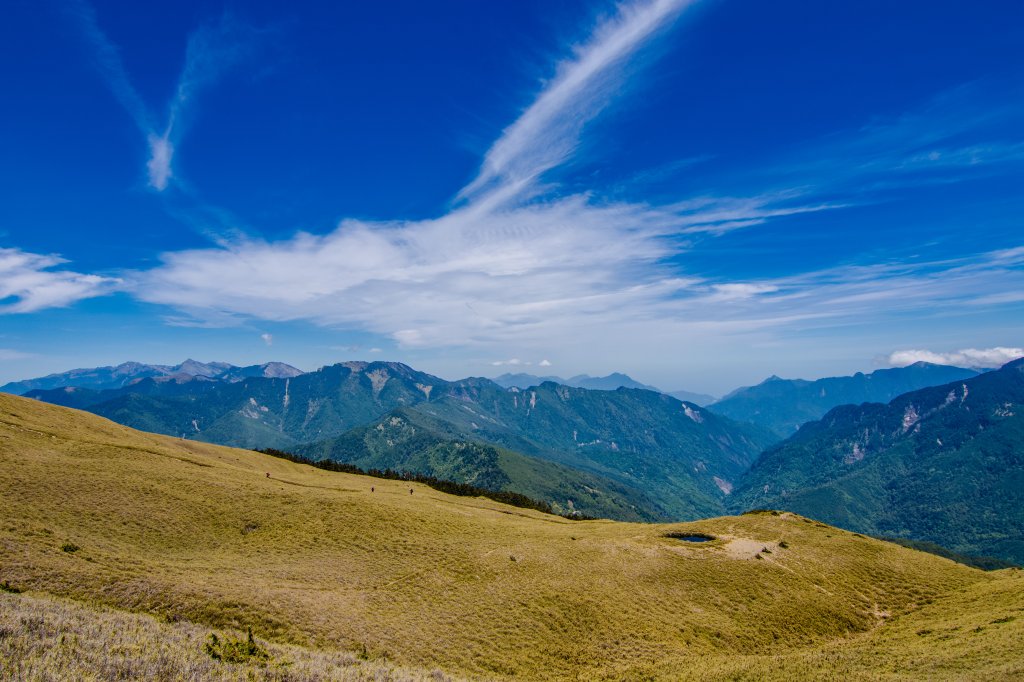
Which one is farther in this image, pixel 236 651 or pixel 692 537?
pixel 692 537

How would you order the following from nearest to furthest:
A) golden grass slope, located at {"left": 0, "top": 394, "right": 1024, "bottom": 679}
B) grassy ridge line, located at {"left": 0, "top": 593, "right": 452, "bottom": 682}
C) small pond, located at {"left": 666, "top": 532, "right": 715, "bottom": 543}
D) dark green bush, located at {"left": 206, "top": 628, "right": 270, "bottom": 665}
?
grassy ridge line, located at {"left": 0, "top": 593, "right": 452, "bottom": 682} → dark green bush, located at {"left": 206, "top": 628, "right": 270, "bottom": 665} → golden grass slope, located at {"left": 0, "top": 394, "right": 1024, "bottom": 679} → small pond, located at {"left": 666, "top": 532, "right": 715, "bottom": 543}

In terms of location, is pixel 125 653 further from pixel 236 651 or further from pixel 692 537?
pixel 692 537

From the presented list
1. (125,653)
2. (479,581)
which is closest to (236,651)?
(125,653)

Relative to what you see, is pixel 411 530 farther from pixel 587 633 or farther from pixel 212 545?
pixel 587 633

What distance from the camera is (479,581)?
44375mm

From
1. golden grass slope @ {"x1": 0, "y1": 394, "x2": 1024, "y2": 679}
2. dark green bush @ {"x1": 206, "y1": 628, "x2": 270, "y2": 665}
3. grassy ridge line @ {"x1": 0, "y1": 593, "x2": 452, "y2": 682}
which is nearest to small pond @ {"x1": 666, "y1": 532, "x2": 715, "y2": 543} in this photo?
golden grass slope @ {"x1": 0, "y1": 394, "x2": 1024, "y2": 679}

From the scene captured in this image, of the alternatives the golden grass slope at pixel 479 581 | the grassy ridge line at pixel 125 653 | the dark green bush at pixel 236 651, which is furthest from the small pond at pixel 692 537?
the dark green bush at pixel 236 651

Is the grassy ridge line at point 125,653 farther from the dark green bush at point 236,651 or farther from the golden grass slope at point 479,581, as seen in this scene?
the golden grass slope at point 479,581

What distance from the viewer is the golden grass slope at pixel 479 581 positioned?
32031 millimetres

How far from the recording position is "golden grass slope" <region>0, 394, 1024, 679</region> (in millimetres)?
32031

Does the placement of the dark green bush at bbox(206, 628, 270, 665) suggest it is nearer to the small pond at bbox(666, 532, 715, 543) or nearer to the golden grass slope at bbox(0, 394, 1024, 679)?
the golden grass slope at bbox(0, 394, 1024, 679)

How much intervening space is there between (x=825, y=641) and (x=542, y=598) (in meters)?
25.5

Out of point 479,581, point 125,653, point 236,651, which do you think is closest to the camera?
point 125,653

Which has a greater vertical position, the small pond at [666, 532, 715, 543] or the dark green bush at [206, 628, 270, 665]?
the dark green bush at [206, 628, 270, 665]
